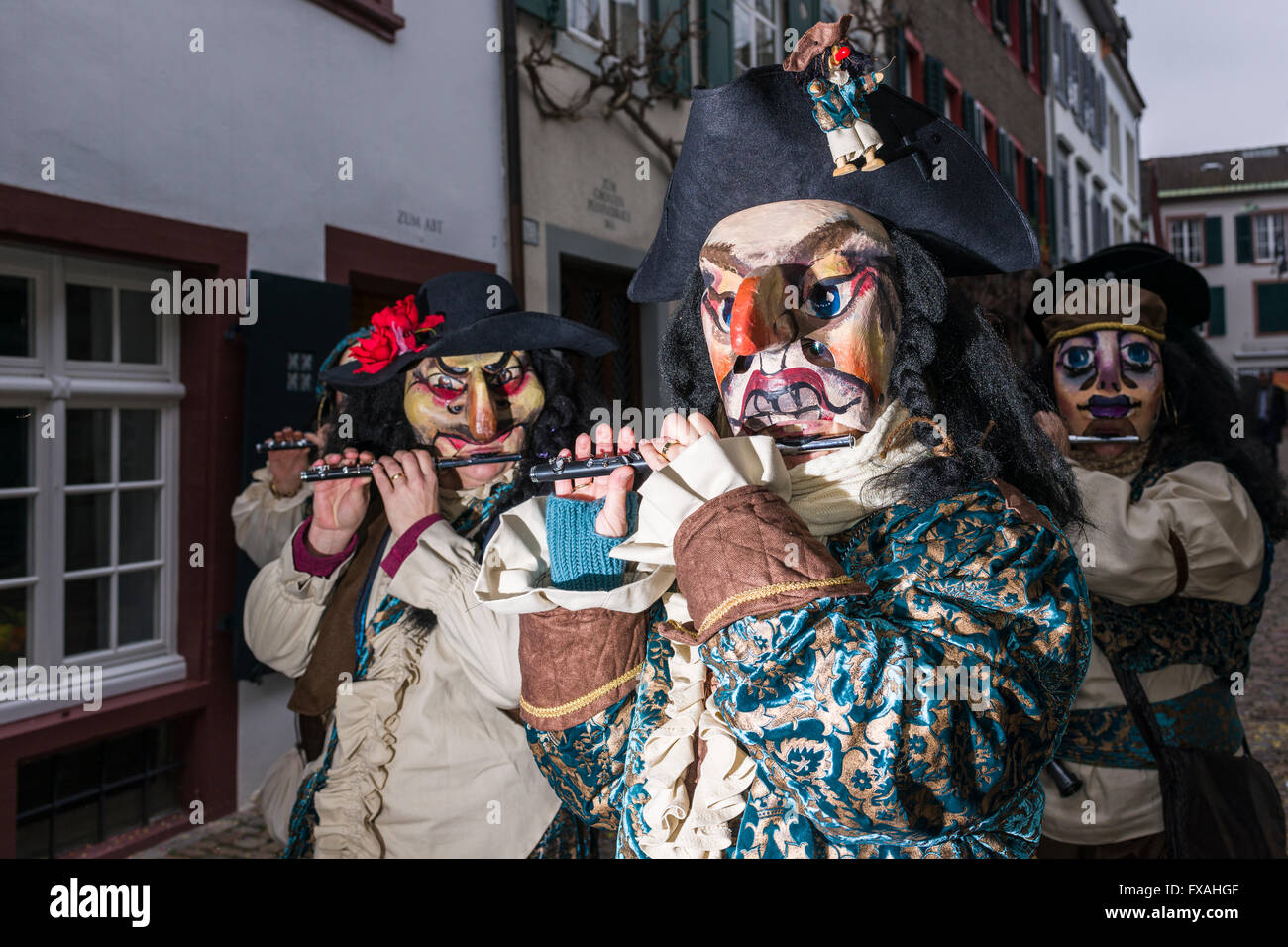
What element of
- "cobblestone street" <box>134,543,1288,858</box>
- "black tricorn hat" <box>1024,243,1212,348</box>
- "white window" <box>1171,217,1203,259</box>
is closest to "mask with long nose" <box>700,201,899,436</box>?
"black tricorn hat" <box>1024,243,1212,348</box>

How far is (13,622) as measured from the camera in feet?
12.0

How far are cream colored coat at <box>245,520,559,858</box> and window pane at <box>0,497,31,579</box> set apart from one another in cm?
199

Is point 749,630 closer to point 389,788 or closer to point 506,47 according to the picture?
point 389,788

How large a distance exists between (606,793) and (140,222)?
3.18 metres

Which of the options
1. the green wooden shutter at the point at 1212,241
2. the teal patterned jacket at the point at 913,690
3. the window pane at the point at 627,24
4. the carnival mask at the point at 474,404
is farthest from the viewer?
the green wooden shutter at the point at 1212,241

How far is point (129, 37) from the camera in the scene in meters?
3.83

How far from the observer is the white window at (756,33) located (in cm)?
792

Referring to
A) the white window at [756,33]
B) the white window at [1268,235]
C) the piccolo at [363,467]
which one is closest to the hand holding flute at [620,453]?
the piccolo at [363,467]

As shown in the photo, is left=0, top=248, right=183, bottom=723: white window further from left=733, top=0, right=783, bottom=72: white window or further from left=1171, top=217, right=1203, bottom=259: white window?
left=1171, top=217, right=1203, bottom=259: white window

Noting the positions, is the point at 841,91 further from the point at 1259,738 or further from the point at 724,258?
the point at 1259,738

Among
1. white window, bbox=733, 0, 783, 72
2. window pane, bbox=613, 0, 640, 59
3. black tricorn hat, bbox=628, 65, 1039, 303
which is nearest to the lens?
black tricorn hat, bbox=628, 65, 1039, 303

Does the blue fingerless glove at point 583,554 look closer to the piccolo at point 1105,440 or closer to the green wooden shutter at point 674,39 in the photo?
the piccolo at point 1105,440

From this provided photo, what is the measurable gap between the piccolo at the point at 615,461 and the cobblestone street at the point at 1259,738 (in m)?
2.73

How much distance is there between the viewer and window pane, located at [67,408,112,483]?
390 centimetres
